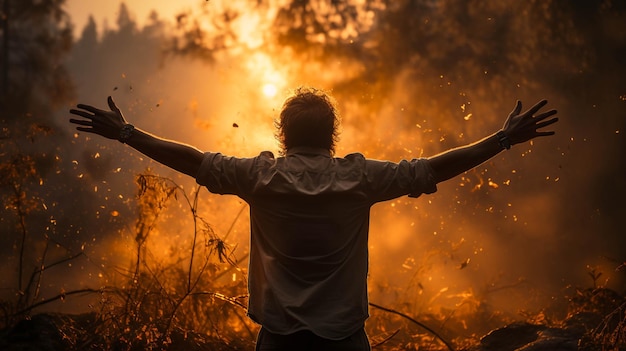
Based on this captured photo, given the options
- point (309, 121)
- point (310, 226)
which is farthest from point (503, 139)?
point (310, 226)

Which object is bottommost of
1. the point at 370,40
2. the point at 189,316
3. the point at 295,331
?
the point at 295,331

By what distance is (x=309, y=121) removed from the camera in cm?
297

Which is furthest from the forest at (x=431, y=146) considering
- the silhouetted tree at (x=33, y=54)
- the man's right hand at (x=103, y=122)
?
the man's right hand at (x=103, y=122)

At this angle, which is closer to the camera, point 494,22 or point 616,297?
point 616,297

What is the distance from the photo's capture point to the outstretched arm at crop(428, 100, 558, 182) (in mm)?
2969

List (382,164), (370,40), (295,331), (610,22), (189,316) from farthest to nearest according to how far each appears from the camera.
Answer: (370,40) < (610,22) < (189,316) < (382,164) < (295,331)

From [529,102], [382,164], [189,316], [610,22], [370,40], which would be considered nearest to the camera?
[382,164]

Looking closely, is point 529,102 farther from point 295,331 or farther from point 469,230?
point 295,331

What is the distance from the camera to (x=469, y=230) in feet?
37.5

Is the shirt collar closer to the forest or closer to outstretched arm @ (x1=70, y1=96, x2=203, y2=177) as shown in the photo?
outstretched arm @ (x1=70, y1=96, x2=203, y2=177)

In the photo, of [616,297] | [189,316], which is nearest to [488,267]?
[616,297]

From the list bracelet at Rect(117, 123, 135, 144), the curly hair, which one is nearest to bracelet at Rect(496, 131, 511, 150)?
the curly hair

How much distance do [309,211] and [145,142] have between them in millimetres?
785

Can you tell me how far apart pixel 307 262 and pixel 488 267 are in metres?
9.64
